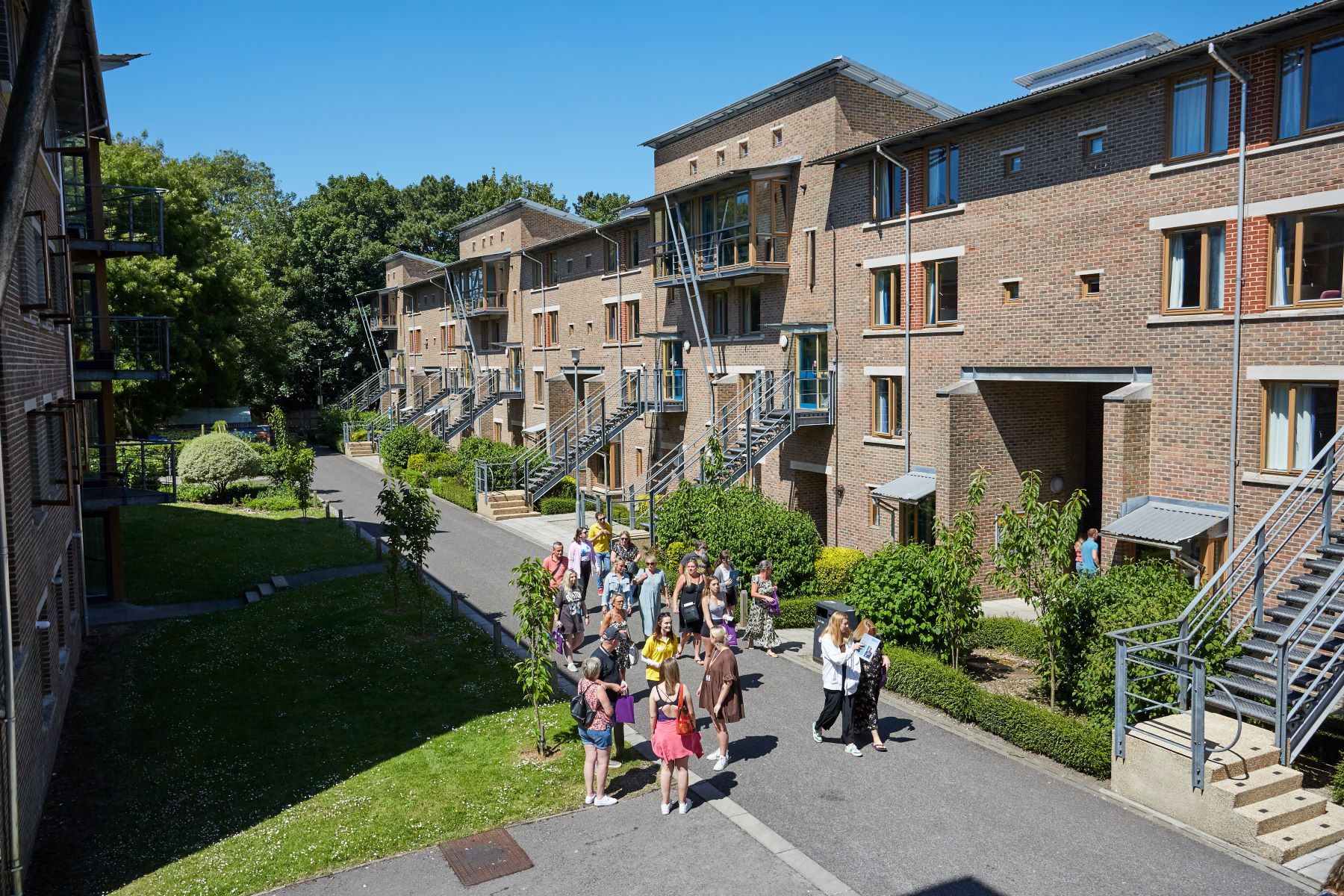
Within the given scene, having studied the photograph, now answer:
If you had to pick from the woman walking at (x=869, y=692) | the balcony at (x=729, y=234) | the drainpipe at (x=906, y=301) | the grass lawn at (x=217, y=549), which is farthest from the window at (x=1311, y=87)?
the grass lawn at (x=217, y=549)

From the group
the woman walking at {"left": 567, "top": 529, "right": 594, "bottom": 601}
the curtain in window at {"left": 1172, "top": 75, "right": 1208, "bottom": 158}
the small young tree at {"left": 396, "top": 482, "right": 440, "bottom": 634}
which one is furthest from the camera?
the woman walking at {"left": 567, "top": 529, "right": 594, "bottom": 601}

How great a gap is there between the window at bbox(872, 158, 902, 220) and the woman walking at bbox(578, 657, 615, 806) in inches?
618

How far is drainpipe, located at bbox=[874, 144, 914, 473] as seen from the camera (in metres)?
22.3

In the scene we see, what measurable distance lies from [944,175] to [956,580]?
10.8 metres

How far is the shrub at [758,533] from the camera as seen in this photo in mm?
19719

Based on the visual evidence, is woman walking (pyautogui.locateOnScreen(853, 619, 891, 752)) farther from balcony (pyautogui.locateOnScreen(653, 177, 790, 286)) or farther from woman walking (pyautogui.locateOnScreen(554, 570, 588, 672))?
balcony (pyautogui.locateOnScreen(653, 177, 790, 286))

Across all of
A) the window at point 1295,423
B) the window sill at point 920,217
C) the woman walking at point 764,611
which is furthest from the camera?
the window sill at point 920,217

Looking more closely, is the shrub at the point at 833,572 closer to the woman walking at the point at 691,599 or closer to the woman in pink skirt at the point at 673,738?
the woman walking at the point at 691,599

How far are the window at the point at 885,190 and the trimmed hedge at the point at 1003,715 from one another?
11.7m

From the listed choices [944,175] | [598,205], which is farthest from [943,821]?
[598,205]

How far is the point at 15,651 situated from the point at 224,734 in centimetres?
374

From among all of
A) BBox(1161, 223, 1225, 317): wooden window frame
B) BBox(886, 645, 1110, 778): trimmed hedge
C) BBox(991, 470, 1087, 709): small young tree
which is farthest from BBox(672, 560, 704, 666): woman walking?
BBox(1161, 223, 1225, 317): wooden window frame

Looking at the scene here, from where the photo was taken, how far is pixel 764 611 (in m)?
16.9

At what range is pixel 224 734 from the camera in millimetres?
13250
